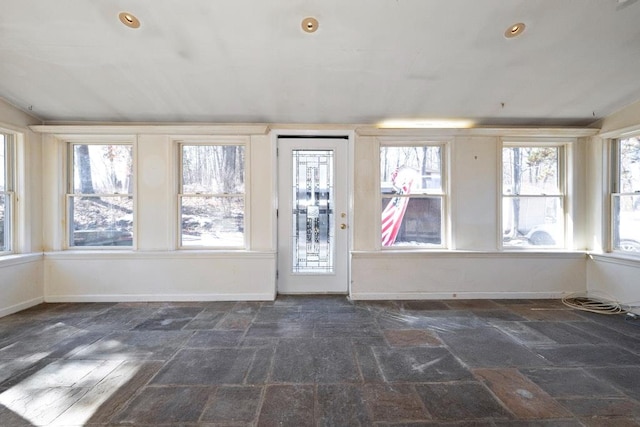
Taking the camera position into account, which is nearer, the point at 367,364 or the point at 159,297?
the point at 367,364

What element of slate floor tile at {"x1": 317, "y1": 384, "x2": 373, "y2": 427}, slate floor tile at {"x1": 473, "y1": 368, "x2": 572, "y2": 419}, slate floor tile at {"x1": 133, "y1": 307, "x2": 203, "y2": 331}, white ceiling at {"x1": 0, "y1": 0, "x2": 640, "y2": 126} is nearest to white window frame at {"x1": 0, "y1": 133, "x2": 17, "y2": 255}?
white ceiling at {"x1": 0, "y1": 0, "x2": 640, "y2": 126}

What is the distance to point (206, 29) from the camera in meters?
2.38

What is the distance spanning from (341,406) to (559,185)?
4051 mm

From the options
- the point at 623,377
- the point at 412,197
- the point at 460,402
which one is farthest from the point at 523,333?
the point at 412,197

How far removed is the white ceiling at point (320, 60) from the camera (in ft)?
7.38

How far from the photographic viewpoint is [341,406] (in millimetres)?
1781

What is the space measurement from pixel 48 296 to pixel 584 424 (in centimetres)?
519

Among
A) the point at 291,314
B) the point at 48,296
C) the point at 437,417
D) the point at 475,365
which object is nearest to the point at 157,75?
the point at 291,314

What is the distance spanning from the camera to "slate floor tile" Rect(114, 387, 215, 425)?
168 cm

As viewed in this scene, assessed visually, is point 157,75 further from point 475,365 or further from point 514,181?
point 514,181

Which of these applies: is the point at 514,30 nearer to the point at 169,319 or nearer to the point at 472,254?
the point at 472,254

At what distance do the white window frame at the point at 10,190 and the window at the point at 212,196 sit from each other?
1.80m

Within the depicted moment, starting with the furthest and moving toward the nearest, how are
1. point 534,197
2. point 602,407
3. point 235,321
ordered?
point 534,197
point 235,321
point 602,407

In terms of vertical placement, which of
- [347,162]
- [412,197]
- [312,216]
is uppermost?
[347,162]
